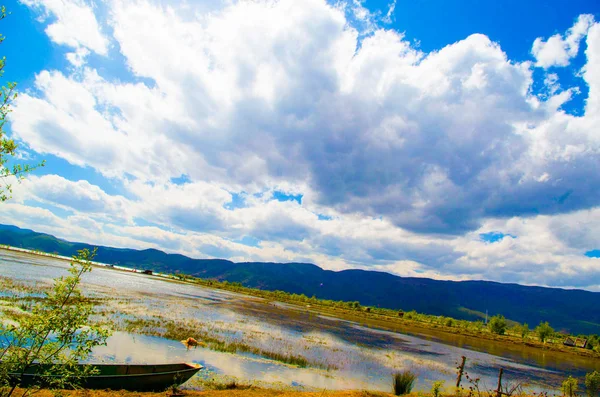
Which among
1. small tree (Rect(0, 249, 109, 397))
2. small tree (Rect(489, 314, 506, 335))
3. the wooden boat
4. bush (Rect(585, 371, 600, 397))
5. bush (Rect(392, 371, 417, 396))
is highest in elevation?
small tree (Rect(0, 249, 109, 397))

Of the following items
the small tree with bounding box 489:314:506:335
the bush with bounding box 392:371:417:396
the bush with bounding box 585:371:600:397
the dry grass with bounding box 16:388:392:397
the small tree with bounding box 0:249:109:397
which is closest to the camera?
the small tree with bounding box 0:249:109:397

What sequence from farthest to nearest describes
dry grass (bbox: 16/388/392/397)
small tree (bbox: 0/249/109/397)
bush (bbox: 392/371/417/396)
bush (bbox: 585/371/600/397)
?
bush (bbox: 585/371/600/397)
bush (bbox: 392/371/417/396)
dry grass (bbox: 16/388/392/397)
small tree (bbox: 0/249/109/397)

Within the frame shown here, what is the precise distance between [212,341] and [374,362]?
1795 cm

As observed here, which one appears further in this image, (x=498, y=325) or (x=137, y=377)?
(x=498, y=325)

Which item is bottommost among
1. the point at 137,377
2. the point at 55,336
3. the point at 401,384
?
the point at 401,384

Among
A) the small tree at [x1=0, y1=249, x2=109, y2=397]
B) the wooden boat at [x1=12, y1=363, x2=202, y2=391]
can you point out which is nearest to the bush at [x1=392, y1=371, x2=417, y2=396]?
the wooden boat at [x1=12, y1=363, x2=202, y2=391]

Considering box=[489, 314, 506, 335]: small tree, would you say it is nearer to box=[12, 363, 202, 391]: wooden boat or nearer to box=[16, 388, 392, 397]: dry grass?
box=[16, 388, 392, 397]: dry grass

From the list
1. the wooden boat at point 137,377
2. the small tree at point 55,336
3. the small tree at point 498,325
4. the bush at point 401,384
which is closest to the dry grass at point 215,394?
the wooden boat at point 137,377

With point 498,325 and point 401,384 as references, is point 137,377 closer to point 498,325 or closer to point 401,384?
point 401,384

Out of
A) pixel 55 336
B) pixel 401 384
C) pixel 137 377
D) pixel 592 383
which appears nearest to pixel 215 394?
pixel 137 377

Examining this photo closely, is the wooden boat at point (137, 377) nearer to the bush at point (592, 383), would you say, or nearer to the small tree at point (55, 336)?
the small tree at point (55, 336)

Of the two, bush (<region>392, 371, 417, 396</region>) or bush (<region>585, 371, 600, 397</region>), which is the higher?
bush (<region>585, 371, 600, 397</region>)

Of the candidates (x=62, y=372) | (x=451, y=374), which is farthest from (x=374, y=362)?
(x=62, y=372)

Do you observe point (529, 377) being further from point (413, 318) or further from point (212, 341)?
point (413, 318)
